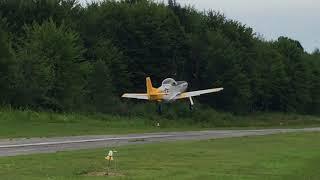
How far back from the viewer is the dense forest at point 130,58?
192 ft

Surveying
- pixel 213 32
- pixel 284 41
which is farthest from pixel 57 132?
pixel 284 41

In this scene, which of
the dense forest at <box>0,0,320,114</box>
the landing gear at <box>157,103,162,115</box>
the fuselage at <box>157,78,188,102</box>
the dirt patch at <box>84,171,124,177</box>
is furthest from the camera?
the fuselage at <box>157,78,188,102</box>

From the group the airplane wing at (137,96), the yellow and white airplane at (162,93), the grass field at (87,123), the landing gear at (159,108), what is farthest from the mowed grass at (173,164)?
the airplane wing at (137,96)

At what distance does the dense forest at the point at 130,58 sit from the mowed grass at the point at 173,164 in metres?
32.1

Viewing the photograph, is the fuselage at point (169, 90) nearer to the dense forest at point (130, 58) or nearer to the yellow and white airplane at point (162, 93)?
the yellow and white airplane at point (162, 93)

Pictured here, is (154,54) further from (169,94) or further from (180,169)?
(180,169)

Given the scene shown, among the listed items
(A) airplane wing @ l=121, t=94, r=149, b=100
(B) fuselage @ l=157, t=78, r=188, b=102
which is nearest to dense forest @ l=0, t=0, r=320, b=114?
(A) airplane wing @ l=121, t=94, r=149, b=100

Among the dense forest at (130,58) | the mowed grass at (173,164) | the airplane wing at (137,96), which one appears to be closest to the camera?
the mowed grass at (173,164)

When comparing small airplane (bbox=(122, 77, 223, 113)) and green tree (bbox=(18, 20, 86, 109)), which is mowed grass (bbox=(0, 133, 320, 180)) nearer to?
green tree (bbox=(18, 20, 86, 109))

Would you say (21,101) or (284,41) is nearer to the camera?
(21,101)

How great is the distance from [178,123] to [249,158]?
40.4 meters

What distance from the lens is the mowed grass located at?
1794cm

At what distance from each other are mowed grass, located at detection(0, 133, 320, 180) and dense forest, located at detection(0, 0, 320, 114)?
32.1 meters

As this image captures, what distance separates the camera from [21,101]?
5631 cm
